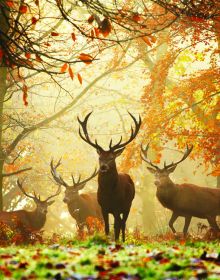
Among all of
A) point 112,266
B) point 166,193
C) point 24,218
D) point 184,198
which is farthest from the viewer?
point 24,218

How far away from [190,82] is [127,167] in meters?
3.44

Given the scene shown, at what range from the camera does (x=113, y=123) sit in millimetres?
39156

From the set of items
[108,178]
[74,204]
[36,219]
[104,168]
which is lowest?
[36,219]

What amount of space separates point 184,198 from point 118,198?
13.7 ft

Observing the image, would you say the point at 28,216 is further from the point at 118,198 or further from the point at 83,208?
the point at 118,198

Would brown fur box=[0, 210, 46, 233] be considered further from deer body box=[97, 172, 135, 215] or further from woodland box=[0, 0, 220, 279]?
deer body box=[97, 172, 135, 215]

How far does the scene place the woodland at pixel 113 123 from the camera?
4.79m

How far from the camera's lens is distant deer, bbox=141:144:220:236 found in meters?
13.4

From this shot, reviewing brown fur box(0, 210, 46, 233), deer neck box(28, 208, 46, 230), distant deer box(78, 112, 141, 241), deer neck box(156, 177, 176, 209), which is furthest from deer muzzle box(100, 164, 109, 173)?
deer neck box(28, 208, 46, 230)

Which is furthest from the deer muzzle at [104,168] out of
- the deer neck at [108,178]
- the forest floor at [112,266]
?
the forest floor at [112,266]

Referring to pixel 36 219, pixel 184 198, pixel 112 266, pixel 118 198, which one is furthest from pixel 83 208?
pixel 112 266

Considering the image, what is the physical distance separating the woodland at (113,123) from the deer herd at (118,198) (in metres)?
0.09

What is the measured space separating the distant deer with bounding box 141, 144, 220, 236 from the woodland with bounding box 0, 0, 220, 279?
0.35 feet

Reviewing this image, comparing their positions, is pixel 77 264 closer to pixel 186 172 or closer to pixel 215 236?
pixel 215 236
